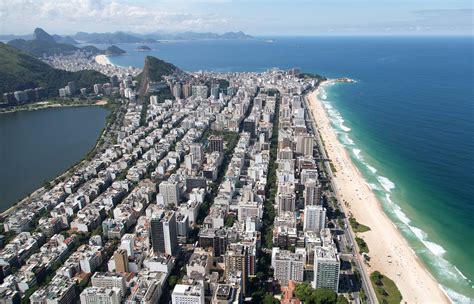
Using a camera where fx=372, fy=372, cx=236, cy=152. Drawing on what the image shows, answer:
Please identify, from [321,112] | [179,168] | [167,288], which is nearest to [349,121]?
[321,112]

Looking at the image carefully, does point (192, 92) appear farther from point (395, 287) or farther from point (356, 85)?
point (395, 287)

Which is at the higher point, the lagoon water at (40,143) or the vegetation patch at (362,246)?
the lagoon water at (40,143)

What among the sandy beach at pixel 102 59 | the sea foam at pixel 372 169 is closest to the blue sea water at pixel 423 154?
the sea foam at pixel 372 169

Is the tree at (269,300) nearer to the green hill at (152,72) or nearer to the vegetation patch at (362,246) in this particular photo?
the vegetation patch at (362,246)

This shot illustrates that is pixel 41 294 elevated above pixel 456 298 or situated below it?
above

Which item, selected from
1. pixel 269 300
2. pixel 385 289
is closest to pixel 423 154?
pixel 385 289

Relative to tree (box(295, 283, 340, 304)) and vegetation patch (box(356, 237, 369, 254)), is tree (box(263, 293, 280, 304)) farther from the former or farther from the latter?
vegetation patch (box(356, 237, 369, 254))

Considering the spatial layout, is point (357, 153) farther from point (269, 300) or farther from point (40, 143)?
point (40, 143)
